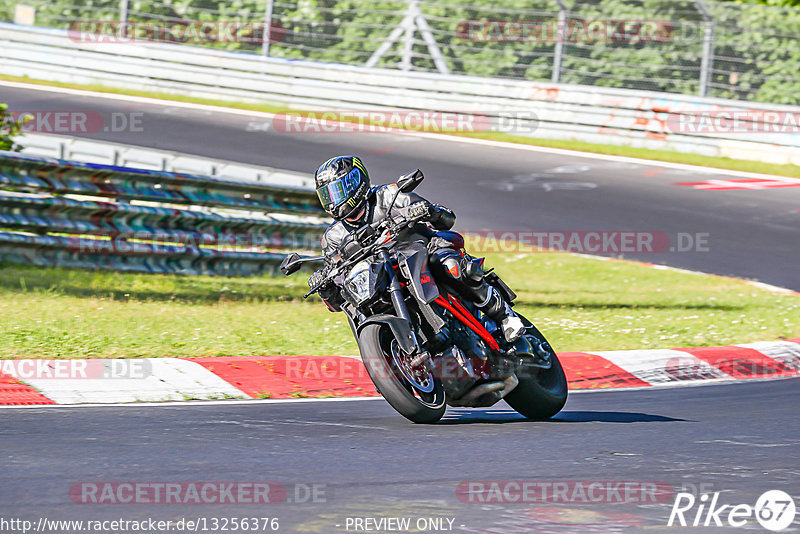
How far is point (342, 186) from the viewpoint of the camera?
6578 millimetres

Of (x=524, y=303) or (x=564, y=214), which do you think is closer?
(x=524, y=303)

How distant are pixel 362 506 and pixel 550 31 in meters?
17.5

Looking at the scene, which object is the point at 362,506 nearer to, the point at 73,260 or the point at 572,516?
the point at 572,516

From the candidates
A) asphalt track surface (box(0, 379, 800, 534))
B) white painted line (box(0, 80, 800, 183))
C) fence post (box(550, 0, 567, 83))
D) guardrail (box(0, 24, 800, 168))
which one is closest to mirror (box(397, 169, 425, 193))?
asphalt track surface (box(0, 379, 800, 534))

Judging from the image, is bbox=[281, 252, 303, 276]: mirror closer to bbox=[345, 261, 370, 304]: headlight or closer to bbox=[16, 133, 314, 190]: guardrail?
bbox=[345, 261, 370, 304]: headlight

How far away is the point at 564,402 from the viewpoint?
275 inches

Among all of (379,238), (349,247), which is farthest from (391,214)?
(349,247)

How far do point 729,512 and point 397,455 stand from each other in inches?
64.8

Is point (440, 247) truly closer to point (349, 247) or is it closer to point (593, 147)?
point (349, 247)

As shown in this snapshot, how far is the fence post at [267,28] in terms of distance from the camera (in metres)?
23.1

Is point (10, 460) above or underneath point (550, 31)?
underneath

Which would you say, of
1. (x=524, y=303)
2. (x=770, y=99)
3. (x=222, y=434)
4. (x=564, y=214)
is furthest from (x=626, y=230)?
(x=222, y=434)

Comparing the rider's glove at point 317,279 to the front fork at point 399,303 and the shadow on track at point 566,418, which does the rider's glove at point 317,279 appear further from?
the shadow on track at point 566,418

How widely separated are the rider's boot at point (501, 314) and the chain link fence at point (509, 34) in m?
14.4
